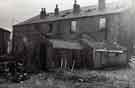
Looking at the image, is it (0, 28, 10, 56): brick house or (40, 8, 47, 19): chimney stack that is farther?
(40, 8, 47, 19): chimney stack

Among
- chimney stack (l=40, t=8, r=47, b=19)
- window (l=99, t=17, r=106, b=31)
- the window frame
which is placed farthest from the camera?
chimney stack (l=40, t=8, r=47, b=19)

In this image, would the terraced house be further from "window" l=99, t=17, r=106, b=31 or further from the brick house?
the brick house

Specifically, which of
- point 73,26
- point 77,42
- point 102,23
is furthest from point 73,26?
point 77,42

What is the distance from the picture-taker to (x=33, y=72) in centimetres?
1348

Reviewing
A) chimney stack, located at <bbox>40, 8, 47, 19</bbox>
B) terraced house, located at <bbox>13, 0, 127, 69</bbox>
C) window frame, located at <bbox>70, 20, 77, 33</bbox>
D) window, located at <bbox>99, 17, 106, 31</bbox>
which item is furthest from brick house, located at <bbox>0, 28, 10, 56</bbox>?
chimney stack, located at <bbox>40, 8, 47, 19</bbox>

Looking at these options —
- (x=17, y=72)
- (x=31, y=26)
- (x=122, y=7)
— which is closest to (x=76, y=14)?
(x=122, y=7)

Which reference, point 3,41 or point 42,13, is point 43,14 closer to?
point 42,13

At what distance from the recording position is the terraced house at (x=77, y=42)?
14.5m

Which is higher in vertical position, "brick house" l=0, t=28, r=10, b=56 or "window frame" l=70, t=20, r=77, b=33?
"window frame" l=70, t=20, r=77, b=33

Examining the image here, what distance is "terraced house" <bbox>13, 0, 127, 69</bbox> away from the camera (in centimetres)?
1455

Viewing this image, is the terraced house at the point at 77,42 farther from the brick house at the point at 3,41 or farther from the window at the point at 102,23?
the brick house at the point at 3,41

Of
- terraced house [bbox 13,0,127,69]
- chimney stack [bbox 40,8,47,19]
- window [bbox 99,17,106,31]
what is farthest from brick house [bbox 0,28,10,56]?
chimney stack [bbox 40,8,47,19]

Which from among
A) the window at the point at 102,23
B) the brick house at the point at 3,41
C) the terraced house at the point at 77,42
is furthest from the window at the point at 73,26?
the brick house at the point at 3,41

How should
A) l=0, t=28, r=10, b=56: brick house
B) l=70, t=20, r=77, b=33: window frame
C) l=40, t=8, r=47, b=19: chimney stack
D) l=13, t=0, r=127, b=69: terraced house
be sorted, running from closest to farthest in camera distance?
l=0, t=28, r=10, b=56: brick house
l=13, t=0, r=127, b=69: terraced house
l=70, t=20, r=77, b=33: window frame
l=40, t=8, r=47, b=19: chimney stack
